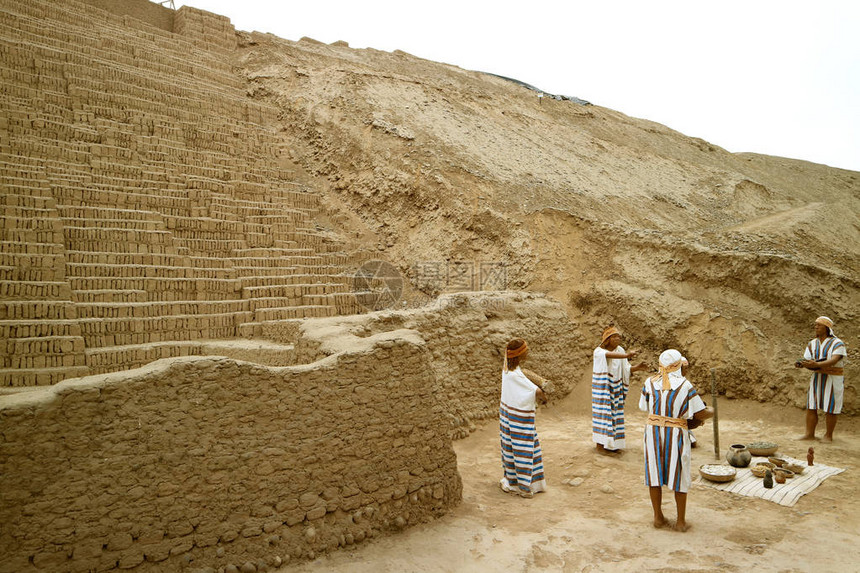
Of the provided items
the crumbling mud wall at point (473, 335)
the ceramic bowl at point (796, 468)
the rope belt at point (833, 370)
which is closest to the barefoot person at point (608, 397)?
the crumbling mud wall at point (473, 335)

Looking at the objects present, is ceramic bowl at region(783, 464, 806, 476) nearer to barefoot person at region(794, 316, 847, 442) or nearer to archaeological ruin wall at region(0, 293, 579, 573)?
barefoot person at region(794, 316, 847, 442)

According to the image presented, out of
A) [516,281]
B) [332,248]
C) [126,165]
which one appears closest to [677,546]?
[516,281]

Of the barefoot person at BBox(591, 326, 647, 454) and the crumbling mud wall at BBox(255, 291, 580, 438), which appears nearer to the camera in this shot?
the barefoot person at BBox(591, 326, 647, 454)

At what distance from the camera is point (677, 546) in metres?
4.07

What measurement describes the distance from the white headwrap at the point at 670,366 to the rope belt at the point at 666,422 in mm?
223

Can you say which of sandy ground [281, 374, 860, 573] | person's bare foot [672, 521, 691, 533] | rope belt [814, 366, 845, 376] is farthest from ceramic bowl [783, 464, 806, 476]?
person's bare foot [672, 521, 691, 533]

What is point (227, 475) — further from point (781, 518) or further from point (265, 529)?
point (781, 518)

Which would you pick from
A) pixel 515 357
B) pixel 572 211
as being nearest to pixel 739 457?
pixel 515 357

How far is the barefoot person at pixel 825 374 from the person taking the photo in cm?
591

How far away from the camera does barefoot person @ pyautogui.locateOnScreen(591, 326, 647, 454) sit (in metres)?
6.04

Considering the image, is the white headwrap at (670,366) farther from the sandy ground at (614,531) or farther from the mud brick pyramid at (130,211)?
the mud brick pyramid at (130,211)

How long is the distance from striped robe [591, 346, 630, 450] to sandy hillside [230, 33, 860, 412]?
6.32 feet

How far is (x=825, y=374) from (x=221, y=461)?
592cm

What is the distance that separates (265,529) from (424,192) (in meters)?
6.81
